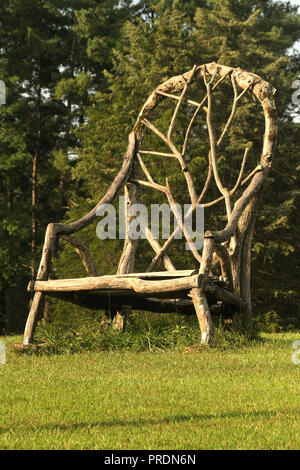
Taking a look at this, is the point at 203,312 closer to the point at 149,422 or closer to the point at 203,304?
the point at 203,304

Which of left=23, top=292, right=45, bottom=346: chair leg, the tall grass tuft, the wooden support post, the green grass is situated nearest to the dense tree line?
the tall grass tuft

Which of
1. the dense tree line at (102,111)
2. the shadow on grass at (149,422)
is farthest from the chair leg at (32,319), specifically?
the dense tree line at (102,111)

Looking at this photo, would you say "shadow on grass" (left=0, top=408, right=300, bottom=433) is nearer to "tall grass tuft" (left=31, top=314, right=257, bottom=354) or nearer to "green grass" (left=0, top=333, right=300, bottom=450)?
"green grass" (left=0, top=333, right=300, bottom=450)

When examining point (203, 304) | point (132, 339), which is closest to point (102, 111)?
point (132, 339)

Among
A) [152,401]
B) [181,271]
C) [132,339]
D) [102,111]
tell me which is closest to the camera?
[152,401]

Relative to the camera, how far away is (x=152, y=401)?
3836 mm

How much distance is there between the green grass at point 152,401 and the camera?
2.96 meters

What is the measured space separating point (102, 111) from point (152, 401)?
14192mm

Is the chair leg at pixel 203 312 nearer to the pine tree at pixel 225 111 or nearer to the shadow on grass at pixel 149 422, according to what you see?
the shadow on grass at pixel 149 422

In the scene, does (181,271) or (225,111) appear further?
(225,111)

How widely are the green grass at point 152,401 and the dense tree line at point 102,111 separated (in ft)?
29.0

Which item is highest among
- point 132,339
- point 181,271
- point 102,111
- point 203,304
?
point 102,111

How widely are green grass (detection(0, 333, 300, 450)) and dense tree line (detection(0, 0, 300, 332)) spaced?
883cm
